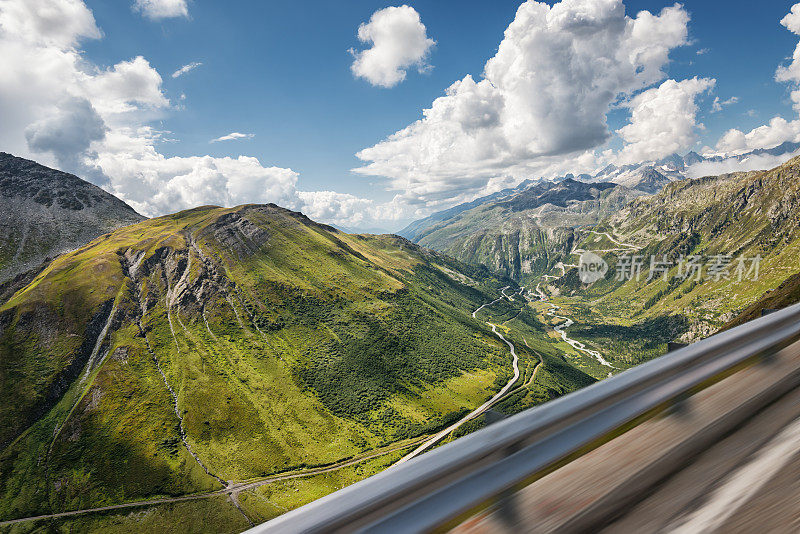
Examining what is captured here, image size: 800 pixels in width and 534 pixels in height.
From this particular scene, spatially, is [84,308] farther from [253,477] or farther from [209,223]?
[253,477]

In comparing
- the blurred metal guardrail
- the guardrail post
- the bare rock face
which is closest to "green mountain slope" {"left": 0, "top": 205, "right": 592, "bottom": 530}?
the bare rock face

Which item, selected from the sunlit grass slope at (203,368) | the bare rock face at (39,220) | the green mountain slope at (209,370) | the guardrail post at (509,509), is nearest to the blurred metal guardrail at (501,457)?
the guardrail post at (509,509)

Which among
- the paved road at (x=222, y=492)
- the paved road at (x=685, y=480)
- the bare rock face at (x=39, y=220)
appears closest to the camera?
the paved road at (x=685, y=480)

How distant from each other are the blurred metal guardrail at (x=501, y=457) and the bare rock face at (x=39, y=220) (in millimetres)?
199301

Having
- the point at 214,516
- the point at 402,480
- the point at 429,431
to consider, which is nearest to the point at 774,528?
the point at 402,480

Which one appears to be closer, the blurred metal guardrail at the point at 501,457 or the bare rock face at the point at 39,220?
the blurred metal guardrail at the point at 501,457

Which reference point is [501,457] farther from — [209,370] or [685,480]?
[209,370]

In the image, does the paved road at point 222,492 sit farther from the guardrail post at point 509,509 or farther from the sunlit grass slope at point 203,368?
the guardrail post at point 509,509

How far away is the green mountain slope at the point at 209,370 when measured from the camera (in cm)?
7406

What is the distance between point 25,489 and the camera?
2699 inches

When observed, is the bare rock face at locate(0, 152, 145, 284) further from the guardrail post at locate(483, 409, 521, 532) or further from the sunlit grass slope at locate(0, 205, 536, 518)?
the guardrail post at locate(483, 409, 521, 532)

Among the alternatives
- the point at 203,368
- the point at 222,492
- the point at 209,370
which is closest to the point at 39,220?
the point at 203,368

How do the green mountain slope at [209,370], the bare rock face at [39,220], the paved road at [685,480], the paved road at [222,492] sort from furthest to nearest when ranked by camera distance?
the bare rock face at [39,220] → the green mountain slope at [209,370] → the paved road at [222,492] → the paved road at [685,480]

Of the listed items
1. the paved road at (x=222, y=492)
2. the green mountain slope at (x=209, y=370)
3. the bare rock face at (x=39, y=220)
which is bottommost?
the paved road at (x=222, y=492)
